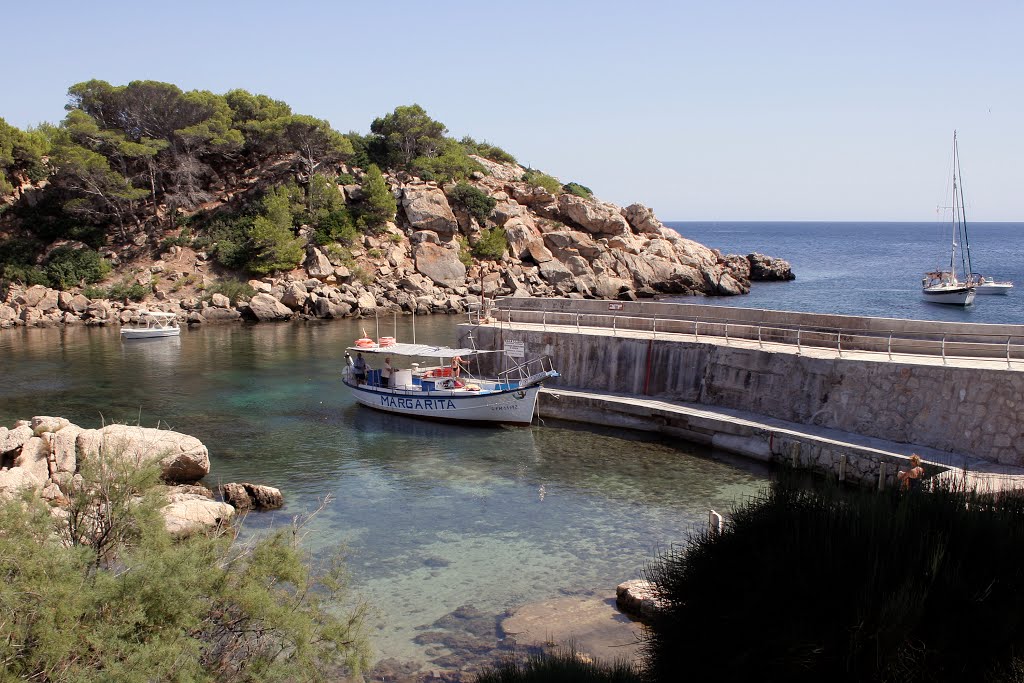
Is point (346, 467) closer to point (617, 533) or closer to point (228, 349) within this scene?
point (617, 533)

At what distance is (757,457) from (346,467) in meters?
12.3

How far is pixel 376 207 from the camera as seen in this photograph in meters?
67.3

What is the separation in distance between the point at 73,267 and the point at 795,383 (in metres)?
54.5

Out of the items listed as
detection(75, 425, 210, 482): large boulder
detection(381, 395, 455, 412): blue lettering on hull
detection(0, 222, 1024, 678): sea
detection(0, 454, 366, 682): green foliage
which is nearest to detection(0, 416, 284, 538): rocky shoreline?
detection(75, 425, 210, 482): large boulder

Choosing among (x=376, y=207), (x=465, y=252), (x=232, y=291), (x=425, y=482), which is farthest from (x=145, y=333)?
(x=425, y=482)

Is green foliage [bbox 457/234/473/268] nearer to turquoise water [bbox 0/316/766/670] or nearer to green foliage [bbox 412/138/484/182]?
green foliage [bbox 412/138/484/182]

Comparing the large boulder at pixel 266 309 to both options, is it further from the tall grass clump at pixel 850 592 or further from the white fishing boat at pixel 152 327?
the tall grass clump at pixel 850 592

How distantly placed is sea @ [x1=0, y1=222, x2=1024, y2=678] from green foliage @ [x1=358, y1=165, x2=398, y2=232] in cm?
2556

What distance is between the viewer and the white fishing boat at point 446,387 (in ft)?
91.0

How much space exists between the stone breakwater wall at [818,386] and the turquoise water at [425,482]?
2575mm

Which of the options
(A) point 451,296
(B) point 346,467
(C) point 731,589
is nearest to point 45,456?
(B) point 346,467

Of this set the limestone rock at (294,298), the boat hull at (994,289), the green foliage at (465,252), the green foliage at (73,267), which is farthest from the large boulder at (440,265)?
the boat hull at (994,289)

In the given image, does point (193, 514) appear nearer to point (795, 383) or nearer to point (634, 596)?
point (634, 596)

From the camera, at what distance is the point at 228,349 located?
144 ft
